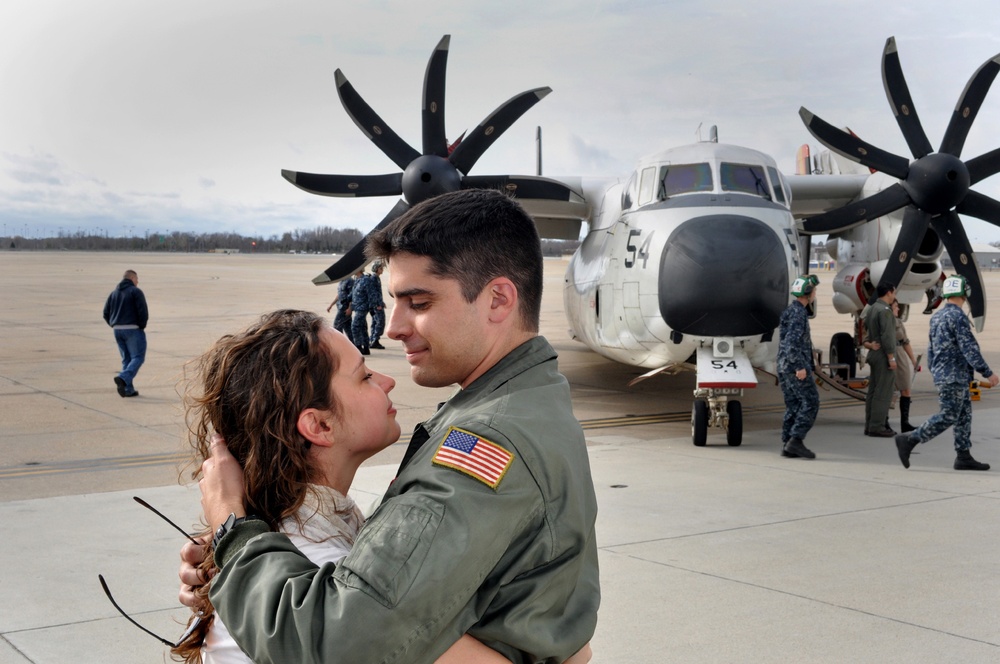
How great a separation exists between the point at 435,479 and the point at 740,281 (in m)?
8.88

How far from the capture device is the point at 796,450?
984 centimetres

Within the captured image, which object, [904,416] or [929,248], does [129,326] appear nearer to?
[904,416]

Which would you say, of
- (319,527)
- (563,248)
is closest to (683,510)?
(319,527)

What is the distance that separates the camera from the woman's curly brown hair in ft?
5.69

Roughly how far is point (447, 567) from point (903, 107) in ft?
46.7

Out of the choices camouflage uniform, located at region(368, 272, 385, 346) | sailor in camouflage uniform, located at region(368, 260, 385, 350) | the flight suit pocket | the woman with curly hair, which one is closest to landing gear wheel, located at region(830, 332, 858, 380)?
sailor in camouflage uniform, located at region(368, 260, 385, 350)

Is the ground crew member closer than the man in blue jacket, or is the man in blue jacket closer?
the man in blue jacket

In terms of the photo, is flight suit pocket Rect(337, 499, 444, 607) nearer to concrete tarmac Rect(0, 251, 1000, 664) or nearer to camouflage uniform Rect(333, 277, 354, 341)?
concrete tarmac Rect(0, 251, 1000, 664)

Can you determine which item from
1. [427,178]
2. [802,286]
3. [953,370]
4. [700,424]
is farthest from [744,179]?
[427,178]

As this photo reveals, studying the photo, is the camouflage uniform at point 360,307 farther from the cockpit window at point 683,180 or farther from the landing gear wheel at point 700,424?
the landing gear wheel at point 700,424

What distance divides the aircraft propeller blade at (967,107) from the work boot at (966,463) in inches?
239

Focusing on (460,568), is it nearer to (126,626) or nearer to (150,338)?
(126,626)

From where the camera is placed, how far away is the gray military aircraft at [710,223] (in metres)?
10.2

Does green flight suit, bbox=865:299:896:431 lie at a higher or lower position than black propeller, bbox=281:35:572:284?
lower
